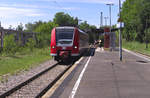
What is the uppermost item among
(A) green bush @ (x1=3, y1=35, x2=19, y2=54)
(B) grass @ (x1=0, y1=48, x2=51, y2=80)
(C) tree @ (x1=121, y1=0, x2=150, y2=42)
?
(C) tree @ (x1=121, y1=0, x2=150, y2=42)

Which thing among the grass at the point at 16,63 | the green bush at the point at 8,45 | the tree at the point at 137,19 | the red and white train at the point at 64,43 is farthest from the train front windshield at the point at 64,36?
the tree at the point at 137,19

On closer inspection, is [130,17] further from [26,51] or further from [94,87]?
[94,87]

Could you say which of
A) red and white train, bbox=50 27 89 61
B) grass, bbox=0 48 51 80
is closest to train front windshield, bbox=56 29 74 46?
red and white train, bbox=50 27 89 61

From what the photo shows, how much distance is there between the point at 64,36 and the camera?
21.7 m

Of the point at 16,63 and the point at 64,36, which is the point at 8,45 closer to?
the point at 64,36


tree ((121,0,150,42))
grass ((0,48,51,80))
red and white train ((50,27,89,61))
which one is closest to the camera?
grass ((0,48,51,80))

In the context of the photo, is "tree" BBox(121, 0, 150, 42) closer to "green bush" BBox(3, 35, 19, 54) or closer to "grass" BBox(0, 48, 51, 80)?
"grass" BBox(0, 48, 51, 80)

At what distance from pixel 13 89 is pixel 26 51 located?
22771mm

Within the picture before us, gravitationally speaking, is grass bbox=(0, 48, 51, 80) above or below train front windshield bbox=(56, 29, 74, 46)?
below

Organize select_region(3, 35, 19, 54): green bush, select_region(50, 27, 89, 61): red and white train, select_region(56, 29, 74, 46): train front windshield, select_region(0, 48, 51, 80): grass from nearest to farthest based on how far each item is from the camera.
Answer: select_region(0, 48, 51, 80): grass
select_region(50, 27, 89, 61): red and white train
select_region(56, 29, 74, 46): train front windshield
select_region(3, 35, 19, 54): green bush

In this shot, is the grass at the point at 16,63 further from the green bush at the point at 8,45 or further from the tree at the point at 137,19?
the tree at the point at 137,19

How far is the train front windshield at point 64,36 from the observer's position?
21484 mm

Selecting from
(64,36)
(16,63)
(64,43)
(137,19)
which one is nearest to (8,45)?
(64,36)

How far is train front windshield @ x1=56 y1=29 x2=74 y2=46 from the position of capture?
2148cm
